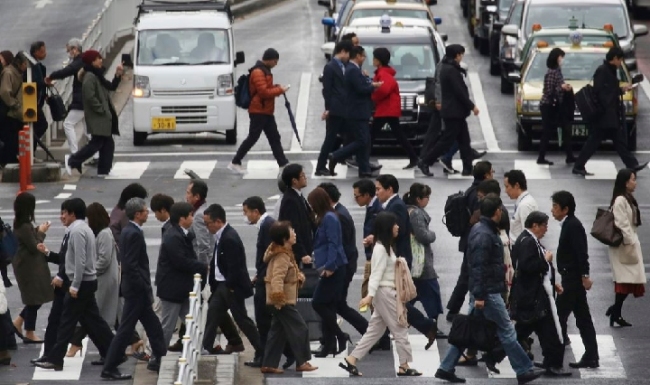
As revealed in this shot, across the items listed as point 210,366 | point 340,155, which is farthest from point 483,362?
point 340,155

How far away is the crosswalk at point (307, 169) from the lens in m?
26.3

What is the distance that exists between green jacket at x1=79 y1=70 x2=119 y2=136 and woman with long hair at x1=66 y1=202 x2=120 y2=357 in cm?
937

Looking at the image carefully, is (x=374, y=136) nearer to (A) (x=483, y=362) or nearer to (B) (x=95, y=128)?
(B) (x=95, y=128)

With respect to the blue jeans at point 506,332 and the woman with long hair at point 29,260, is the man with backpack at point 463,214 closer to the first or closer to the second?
the blue jeans at point 506,332

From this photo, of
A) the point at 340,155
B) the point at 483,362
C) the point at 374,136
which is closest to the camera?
the point at 483,362

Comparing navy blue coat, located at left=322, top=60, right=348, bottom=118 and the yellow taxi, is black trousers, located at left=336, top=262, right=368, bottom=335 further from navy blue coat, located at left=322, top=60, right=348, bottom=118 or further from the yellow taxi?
the yellow taxi

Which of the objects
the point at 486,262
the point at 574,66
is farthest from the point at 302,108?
the point at 486,262

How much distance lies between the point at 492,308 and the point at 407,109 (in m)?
12.8

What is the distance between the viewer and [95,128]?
26.0 metres

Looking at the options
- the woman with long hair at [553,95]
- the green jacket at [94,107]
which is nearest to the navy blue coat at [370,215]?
the green jacket at [94,107]

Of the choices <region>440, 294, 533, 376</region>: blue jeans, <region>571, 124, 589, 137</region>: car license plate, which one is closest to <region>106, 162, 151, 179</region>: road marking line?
<region>571, 124, 589, 137</region>: car license plate

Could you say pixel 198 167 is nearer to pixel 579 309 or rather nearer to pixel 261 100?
pixel 261 100

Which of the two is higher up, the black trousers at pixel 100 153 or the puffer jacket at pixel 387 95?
the puffer jacket at pixel 387 95

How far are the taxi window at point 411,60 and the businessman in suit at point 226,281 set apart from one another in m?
13.0
